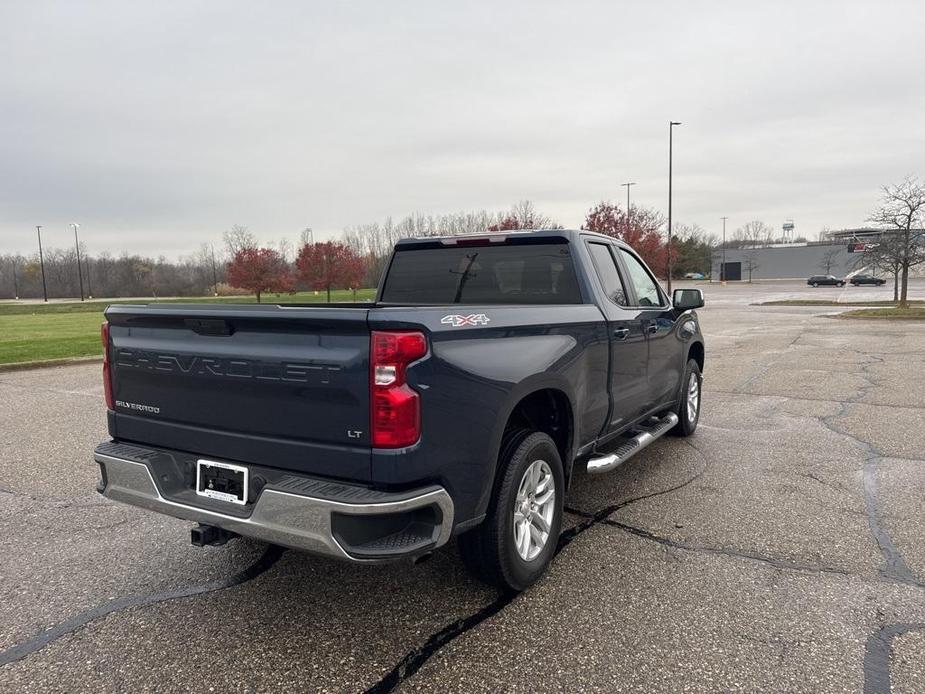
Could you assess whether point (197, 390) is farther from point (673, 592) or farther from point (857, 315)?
point (857, 315)

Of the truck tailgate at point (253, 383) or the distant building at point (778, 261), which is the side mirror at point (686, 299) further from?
the distant building at point (778, 261)

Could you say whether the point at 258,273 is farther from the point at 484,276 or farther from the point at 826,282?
the point at 826,282

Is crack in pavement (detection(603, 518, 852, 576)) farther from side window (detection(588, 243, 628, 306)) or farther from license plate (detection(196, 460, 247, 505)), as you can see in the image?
license plate (detection(196, 460, 247, 505))

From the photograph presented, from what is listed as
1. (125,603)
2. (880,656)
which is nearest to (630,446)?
(880,656)

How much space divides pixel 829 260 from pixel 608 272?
91.2m

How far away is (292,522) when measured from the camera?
2.55m

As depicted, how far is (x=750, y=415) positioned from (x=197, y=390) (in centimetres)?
644

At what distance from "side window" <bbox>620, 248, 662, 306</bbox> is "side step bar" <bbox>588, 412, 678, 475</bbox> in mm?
996

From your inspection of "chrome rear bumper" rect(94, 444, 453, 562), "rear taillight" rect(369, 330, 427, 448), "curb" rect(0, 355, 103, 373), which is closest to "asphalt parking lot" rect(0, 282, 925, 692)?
"chrome rear bumper" rect(94, 444, 453, 562)

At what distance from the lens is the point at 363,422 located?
2514 mm

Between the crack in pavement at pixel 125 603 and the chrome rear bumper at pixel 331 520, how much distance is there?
73 cm

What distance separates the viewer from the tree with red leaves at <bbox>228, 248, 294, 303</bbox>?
160 feet

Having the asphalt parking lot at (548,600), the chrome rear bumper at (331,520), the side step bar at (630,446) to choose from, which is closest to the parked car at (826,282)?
the asphalt parking lot at (548,600)

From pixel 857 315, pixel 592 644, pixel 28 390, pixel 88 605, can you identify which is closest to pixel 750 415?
pixel 592 644
